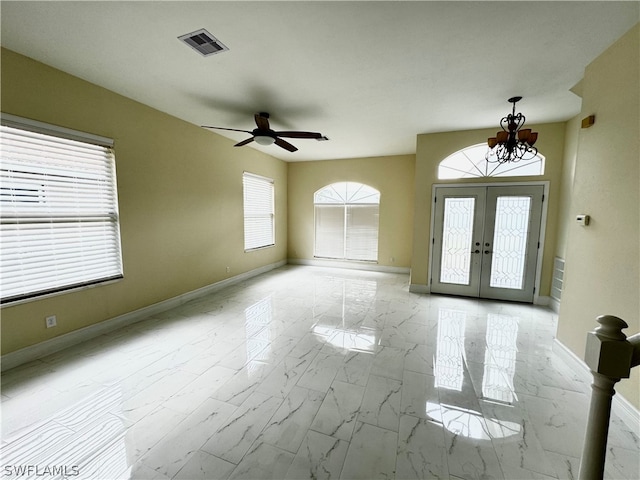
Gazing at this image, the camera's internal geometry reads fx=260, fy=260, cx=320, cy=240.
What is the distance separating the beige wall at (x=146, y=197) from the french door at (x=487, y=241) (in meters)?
4.36

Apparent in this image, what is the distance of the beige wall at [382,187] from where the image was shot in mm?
6754

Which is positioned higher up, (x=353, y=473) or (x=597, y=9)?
(x=597, y=9)

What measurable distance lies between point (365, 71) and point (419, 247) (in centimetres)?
349

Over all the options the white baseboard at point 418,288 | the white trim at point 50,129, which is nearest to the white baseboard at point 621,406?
the white baseboard at point 418,288

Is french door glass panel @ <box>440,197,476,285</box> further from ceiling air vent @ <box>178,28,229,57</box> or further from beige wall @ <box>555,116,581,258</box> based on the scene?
ceiling air vent @ <box>178,28,229,57</box>

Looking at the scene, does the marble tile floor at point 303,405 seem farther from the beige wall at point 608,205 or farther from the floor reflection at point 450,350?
the beige wall at point 608,205

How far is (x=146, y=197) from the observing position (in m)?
3.87

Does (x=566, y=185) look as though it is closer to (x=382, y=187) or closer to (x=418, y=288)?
(x=418, y=288)

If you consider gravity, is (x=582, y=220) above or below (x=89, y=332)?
above

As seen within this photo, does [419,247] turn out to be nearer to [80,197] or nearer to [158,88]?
[158,88]

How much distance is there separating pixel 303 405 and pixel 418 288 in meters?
3.87

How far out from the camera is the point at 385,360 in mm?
2857

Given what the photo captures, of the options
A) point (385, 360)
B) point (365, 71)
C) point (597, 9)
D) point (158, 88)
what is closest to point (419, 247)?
point (385, 360)

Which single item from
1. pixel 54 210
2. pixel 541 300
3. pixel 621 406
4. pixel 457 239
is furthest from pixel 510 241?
pixel 54 210
